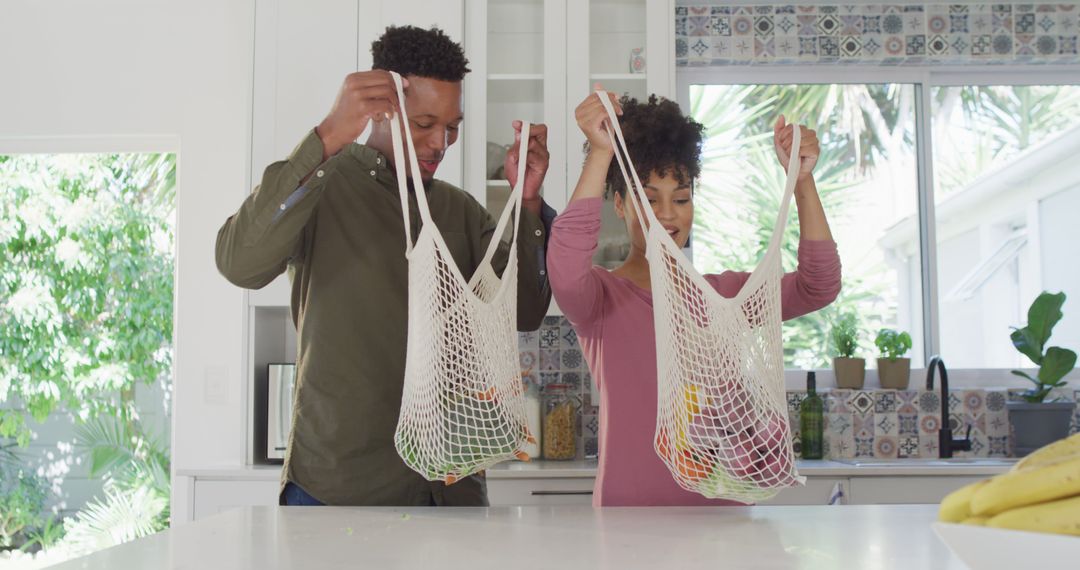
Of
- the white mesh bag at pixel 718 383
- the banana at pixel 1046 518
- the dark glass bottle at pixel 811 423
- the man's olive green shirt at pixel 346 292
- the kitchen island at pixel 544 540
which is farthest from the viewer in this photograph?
the dark glass bottle at pixel 811 423

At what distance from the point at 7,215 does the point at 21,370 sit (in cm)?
83

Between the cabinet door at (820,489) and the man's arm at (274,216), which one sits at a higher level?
the man's arm at (274,216)

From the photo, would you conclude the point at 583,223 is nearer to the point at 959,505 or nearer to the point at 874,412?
the point at 959,505

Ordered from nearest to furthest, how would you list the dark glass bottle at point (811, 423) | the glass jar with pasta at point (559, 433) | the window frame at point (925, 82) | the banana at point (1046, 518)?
1. the banana at point (1046, 518)
2. the glass jar with pasta at point (559, 433)
3. the dark glass bottle at point (811, 423)
4. the window frame at point (925, 82)

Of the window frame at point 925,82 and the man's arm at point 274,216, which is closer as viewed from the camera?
the man's arm at point 274,216

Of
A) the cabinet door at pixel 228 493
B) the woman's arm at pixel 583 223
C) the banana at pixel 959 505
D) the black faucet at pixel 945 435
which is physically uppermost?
the woman's arm at pixel 583 223

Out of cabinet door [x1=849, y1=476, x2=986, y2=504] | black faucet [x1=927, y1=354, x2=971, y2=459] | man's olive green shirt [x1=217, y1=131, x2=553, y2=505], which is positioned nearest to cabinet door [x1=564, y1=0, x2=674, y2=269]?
cabinet door [x1=849, y1=476, x2=986, y2=504]

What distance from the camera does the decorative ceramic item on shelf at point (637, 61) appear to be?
2947 mm

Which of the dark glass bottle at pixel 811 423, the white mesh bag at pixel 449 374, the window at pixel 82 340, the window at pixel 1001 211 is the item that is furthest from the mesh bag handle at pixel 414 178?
the window at pixel 82 340

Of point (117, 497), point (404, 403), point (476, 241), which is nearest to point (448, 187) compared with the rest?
point (476, 241)

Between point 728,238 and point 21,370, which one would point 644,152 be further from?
point 21,370

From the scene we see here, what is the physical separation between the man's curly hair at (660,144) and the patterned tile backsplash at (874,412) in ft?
4.72

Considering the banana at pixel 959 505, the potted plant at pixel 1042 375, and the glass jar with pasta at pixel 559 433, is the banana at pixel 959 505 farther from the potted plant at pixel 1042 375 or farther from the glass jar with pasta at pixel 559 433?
the potted plant at pixel 1042 375

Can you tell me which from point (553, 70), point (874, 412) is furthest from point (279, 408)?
point (874, 412)
